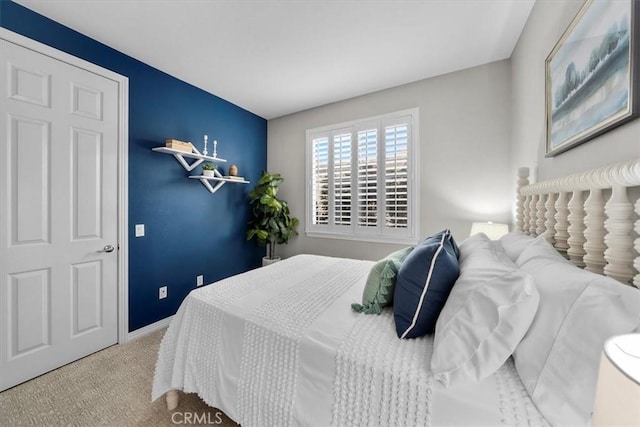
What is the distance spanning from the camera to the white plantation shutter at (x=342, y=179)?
3320 mm

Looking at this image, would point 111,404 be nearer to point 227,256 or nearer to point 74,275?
point 74,275

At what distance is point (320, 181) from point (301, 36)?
1.81 meters

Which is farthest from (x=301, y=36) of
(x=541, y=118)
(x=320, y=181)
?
(x=541, y=118)

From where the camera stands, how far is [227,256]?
3.39 meters

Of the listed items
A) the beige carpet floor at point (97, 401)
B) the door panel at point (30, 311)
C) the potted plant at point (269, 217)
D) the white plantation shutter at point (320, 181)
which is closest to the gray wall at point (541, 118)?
the white plantation shutter at point (320, 181)

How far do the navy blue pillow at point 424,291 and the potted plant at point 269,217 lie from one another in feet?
8.58

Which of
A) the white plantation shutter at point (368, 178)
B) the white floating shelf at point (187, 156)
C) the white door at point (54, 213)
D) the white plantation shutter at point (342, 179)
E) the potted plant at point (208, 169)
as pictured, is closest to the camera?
the white door at point (54, 213)

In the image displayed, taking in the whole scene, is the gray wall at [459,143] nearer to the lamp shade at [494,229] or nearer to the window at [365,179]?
the window at [365,179]

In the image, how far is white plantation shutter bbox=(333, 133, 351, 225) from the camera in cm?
332

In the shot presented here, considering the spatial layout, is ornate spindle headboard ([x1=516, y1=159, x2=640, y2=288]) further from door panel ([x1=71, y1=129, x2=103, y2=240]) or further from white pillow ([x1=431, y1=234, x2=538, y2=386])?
door panel ([x1=71, y1=129, x2=103, y2=240])

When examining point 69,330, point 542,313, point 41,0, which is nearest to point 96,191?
point 69,330

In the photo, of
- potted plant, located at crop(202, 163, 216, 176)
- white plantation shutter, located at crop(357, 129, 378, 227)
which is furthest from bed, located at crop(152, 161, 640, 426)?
potted plant, located at crop(202, 163, 216, 176)

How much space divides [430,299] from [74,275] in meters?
2.68

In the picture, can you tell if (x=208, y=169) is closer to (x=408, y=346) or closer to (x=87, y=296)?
(x=87, y=296)
